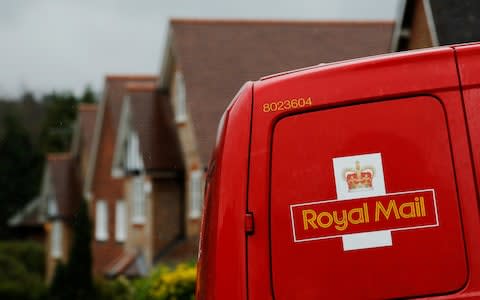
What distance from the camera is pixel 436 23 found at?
49.5 ft

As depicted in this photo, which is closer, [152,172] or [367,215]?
[367,215]

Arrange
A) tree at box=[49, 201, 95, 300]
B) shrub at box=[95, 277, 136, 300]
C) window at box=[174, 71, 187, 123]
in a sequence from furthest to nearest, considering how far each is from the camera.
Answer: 1. tree at box=[49, 201, 95, 300]
2. shrub at box=[95, 277, 136, 300]
3. window at box=[174, 71, 187, 123]

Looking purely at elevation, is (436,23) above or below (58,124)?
below

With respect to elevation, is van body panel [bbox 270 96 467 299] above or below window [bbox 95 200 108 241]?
below

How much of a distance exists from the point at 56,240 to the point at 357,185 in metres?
46.8

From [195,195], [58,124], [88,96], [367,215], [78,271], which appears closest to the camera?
[367,215]

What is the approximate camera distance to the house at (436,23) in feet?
47.0

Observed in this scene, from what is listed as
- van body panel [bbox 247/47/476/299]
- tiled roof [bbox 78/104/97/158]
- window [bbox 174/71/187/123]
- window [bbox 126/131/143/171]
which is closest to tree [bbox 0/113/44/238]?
tiled roof [bbox 78/104/97/158]

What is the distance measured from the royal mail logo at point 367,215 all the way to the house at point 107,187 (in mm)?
36251

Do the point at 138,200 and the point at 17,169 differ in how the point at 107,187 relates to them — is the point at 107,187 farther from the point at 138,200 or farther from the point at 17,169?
the point at 17,169

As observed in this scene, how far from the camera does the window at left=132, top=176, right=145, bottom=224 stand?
36.9 metres

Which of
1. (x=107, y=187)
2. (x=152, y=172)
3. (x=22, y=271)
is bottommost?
(x=152, y=172)

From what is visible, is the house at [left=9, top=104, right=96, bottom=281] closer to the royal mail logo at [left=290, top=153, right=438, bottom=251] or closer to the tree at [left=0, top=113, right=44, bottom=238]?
the tree at [left=0, top=113, right=44, bottom=238]

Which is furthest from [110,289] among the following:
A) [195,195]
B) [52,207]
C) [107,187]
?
[52,207]
